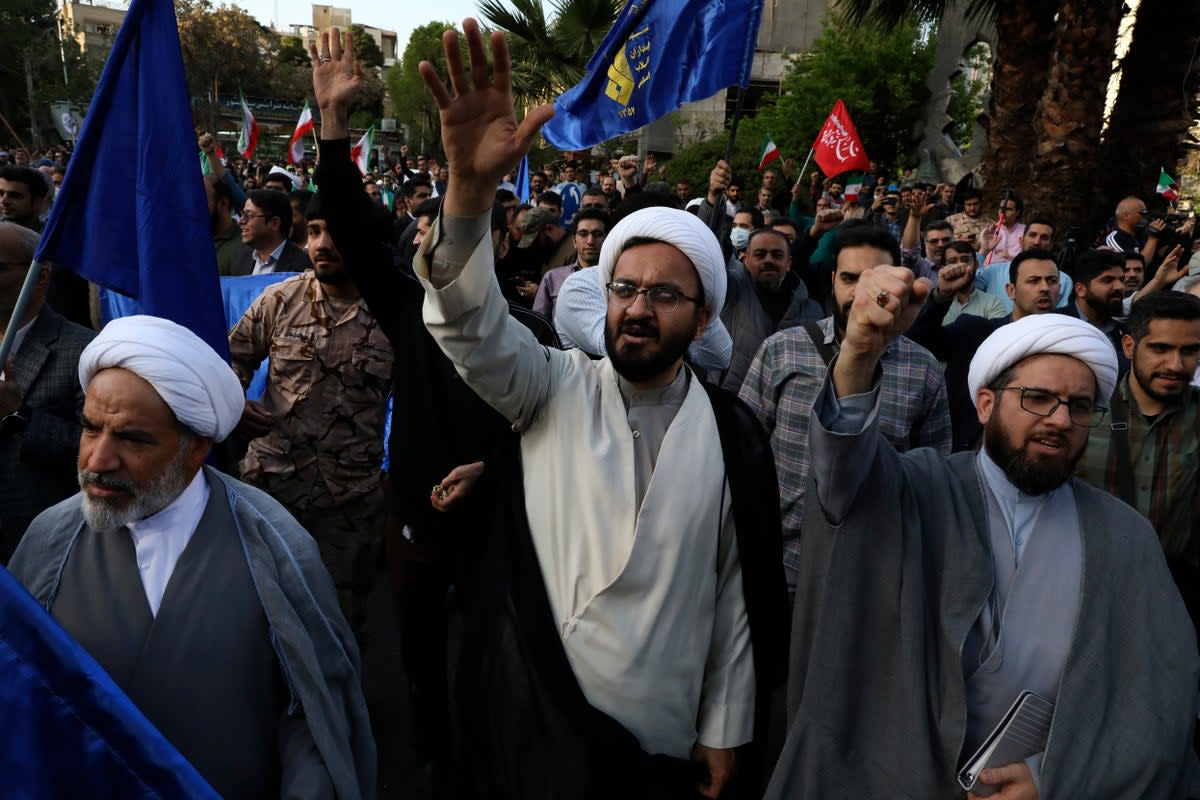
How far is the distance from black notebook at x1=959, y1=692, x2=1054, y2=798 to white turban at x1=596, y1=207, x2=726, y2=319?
109 cm

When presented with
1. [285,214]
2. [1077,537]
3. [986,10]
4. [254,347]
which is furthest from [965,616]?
[986,10]

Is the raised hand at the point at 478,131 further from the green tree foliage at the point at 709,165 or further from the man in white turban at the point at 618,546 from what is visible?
the green tree foliage at the point at 709,165

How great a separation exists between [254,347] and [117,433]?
1626 mm

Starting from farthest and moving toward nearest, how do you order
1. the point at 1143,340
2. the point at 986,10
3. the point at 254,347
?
the point at 986,10
the point at 254,347
the point at 1143,340

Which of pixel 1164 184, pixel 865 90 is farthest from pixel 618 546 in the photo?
pixel 865 90

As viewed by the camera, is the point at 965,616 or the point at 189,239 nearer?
the point at 965,616

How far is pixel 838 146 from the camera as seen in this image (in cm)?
927

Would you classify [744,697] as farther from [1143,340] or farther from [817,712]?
[1143,340]

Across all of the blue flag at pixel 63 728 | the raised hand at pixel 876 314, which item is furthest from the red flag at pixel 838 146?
the blue flag at pixel 63 728

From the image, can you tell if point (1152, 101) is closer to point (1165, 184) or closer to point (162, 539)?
point (1165, 184)

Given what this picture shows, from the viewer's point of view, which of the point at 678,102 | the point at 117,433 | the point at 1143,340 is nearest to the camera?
the point at 117,433

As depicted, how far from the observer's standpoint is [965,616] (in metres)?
1.97

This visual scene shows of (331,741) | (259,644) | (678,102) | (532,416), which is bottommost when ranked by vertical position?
(331,741)

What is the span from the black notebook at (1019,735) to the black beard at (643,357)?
Answer: 103 centimetres
